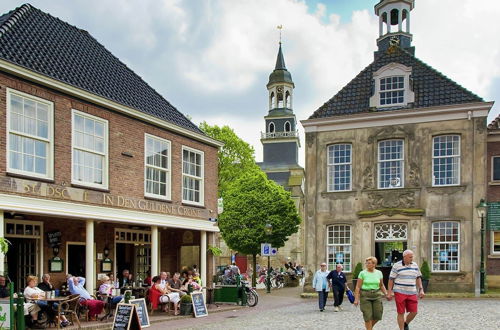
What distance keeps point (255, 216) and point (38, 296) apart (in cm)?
2638

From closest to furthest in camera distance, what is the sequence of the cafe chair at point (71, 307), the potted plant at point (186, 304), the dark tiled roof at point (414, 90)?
the cafe chair at point (71, 307)
the potted plant at point (186, 304)
the dark tiled roof at point (414, 90)

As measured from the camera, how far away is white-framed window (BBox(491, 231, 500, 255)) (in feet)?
86.8

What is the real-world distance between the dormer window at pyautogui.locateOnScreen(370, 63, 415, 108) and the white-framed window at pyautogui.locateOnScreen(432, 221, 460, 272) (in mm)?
5667

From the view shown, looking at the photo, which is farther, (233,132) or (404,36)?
(233,132)

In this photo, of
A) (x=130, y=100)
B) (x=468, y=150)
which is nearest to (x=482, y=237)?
(x=468, y=150)

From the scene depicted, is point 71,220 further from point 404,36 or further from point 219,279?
point 404,36

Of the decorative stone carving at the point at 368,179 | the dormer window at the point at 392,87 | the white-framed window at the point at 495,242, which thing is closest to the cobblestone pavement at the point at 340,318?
the white-framed window at the point at 495,242

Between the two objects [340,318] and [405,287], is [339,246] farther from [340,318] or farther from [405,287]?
[405,287]

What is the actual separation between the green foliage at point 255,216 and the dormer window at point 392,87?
13.8 m

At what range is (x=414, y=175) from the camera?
993 inches

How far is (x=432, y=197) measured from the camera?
2489cm

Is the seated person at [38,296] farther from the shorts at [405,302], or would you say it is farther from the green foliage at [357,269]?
the green foliage at [357,269]

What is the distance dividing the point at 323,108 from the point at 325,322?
13963 millimetres

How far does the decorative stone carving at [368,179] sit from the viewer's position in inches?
1018
